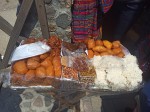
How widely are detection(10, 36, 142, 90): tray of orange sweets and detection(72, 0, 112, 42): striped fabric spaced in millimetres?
780

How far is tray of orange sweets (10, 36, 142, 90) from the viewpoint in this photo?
2168 mm

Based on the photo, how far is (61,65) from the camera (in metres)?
2.26

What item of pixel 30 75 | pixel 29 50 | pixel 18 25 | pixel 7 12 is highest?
pixel 7 12

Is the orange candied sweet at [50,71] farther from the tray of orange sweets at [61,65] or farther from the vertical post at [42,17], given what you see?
the vertical post at [42,17]

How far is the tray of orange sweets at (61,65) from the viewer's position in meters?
2.17

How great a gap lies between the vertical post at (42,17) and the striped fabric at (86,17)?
357 millimetres

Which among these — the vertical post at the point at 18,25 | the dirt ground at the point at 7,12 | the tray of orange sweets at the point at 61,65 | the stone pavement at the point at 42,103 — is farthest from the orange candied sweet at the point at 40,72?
the dirt ground at the point at 7,12

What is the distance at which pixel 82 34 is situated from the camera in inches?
134

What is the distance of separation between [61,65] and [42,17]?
1133 mm

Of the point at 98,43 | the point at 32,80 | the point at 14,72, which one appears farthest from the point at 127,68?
the point at 14,72

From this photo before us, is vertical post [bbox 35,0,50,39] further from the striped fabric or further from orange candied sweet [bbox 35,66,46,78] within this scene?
orange candied sweet [bbox 35,66,46,78]

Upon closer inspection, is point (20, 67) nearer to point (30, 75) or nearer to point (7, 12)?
point (30, 75)

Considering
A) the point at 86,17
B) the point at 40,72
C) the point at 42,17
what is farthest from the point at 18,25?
the point at 40,72

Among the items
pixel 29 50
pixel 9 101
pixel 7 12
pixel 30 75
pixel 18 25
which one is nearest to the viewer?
pixel 30 75
